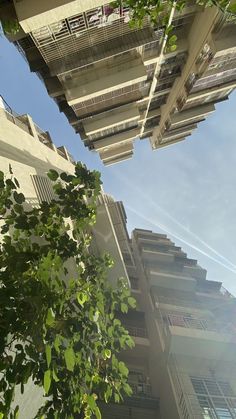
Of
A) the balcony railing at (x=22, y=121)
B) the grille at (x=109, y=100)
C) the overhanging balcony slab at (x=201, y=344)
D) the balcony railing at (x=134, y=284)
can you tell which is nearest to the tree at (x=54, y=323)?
the balcony railing at (x=22, y=121)

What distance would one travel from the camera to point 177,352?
17.2m

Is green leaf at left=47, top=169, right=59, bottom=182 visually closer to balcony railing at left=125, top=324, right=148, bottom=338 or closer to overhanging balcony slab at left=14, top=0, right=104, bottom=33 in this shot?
overhanging balcony slab at left=14, top=0, right=104, bottom=33

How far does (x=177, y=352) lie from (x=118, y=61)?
50.2 feet

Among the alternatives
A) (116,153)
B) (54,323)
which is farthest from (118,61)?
(54,323)

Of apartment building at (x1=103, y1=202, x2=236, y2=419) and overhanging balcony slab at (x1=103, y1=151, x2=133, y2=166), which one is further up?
overhanging balcony slab at (x1=103, y1=151, x2=133, y2=166)

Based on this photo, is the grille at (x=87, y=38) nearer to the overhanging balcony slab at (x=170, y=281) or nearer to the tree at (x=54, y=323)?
the tree at (x=54, y=323)

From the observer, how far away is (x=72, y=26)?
33.3 ft

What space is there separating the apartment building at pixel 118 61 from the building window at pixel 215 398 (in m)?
14.5

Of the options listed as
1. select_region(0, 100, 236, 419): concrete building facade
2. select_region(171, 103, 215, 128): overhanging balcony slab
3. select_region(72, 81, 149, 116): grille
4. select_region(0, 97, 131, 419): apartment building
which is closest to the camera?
select_region(0, 97, 131, 419): apartment building

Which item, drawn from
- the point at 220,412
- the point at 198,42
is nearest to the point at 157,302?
the point at 220,412

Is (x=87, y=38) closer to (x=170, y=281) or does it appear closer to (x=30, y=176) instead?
(x=30, y=176)

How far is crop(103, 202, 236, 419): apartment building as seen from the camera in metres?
15.0

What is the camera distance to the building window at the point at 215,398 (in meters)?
13.7

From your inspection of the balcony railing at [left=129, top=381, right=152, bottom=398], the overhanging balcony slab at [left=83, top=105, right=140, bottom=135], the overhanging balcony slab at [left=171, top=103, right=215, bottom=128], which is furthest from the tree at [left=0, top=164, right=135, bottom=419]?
the balcony railing at [left=129, top=381, right=152, bottom=398]
